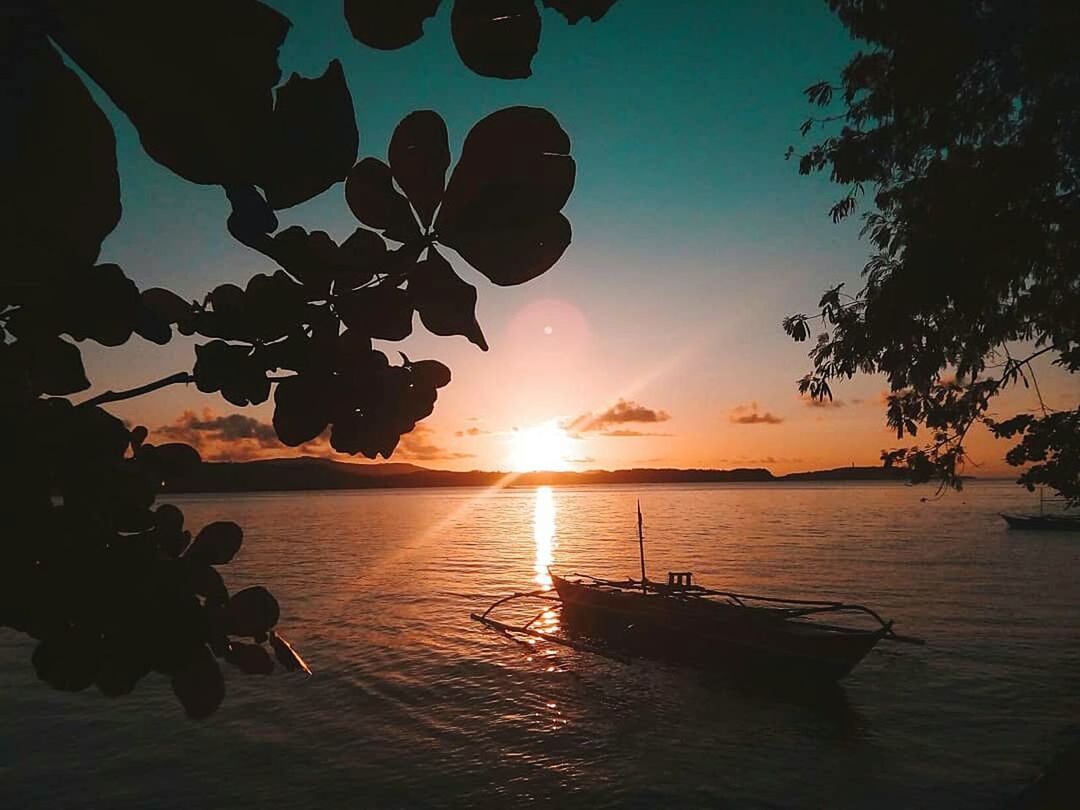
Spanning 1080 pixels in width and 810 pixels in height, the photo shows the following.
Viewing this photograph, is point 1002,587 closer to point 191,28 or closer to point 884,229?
point 884,229

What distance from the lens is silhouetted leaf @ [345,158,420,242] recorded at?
0.84 m

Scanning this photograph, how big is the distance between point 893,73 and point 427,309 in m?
10.3

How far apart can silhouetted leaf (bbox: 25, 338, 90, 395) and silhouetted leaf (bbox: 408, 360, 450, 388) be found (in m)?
0.56

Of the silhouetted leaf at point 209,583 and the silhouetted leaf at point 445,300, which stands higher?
the silhouetted leaf at point 445,300

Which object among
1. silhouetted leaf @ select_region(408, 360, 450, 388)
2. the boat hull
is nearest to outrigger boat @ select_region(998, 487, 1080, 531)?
the boat hull

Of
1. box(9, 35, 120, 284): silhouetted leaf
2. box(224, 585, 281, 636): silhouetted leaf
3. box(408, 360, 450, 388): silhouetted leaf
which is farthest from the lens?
box(224, 585, 281, 636): silhouetted leaf

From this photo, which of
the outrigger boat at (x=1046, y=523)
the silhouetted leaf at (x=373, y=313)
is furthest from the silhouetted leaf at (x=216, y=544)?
the outrigger boat at (x=1046, y=523)

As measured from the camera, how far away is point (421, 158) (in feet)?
2.67

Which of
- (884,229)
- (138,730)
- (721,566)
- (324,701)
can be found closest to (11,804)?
(138,730)

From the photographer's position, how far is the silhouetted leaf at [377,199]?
844 millimetres

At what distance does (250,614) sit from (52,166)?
113cm

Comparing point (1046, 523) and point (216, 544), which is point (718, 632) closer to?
point (216, 544)

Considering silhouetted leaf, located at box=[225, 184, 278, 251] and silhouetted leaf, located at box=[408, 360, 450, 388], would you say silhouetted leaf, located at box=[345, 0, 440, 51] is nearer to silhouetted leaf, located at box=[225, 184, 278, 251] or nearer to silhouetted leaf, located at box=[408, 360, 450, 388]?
silhouetted leaf, located at box=[225, 184, 278, 251]

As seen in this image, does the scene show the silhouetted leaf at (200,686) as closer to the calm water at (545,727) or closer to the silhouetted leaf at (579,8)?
the silhouetted leaf at (579,8)
